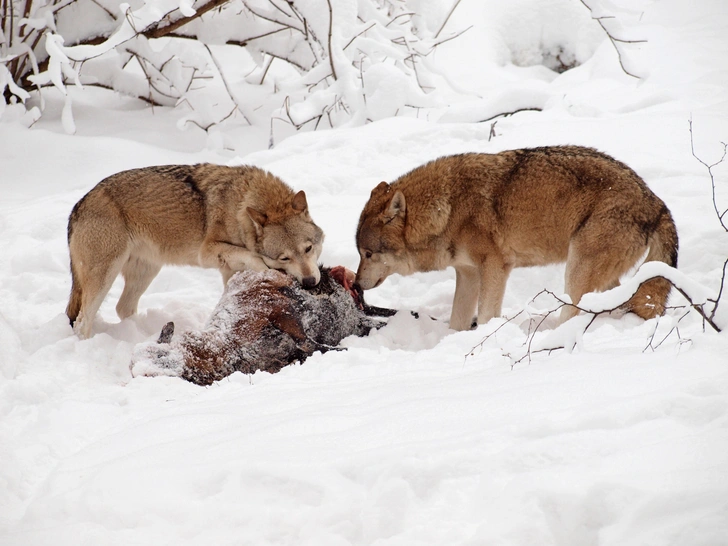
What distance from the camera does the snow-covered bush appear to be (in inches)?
424

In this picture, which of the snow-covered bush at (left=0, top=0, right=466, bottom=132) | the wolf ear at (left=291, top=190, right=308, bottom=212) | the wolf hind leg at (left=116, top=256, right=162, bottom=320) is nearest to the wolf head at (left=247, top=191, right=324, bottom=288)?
the wolf ear at (left=291, top=190, right=308, bottom=212)

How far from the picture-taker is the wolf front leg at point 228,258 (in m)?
6.39

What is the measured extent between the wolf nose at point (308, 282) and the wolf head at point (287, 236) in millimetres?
465

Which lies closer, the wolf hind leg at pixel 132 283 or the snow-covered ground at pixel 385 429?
the snow-covered ground at pixel 385 429

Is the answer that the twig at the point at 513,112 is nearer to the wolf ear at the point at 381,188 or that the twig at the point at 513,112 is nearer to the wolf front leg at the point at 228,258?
the wolf ear at the point at 381,188

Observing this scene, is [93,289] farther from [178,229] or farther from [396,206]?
[396,206]

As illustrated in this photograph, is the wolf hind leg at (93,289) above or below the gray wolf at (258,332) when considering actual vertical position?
below

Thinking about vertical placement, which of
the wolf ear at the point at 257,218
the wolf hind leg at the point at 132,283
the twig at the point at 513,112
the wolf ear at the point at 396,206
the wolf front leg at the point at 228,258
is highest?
the wolf ear at the point at 396,206

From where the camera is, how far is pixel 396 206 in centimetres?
633

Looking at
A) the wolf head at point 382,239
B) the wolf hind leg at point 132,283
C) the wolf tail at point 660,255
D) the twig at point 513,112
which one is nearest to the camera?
the wolf tail at point 660,255

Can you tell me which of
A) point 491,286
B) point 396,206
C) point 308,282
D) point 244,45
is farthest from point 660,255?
point 244,45

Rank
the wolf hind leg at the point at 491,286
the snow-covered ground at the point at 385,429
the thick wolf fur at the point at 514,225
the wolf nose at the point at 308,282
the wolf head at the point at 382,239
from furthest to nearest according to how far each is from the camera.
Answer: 1. the wolf head at the point at 382,239
2. the wolf hind leg at the point at 491,286
3. the wolf nose at the point at 308,282
4. the thick wolf fur at the point at 514,225
5. the snow-covered ground at the point at 385,429

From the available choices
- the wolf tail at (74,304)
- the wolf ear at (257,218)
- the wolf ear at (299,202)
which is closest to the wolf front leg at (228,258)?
the wolf ear at (257,218)

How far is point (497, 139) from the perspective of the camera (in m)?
9.01
